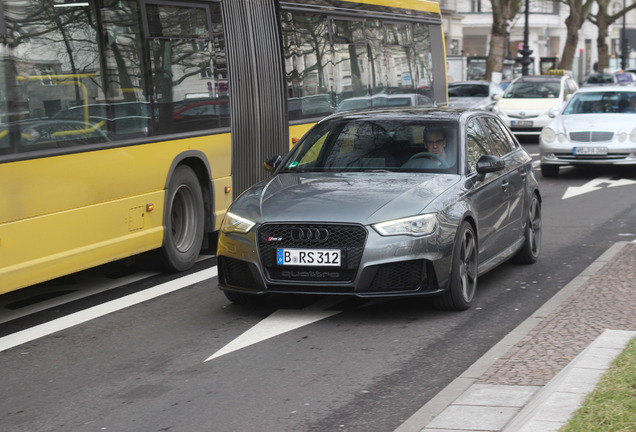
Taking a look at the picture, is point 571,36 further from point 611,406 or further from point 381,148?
point 611,406

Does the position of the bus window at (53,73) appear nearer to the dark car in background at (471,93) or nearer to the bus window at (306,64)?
the bus window at (306,64)

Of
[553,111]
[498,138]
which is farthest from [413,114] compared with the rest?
[553,111]

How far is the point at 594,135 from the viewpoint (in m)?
19.9

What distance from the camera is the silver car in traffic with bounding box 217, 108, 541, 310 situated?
798cm

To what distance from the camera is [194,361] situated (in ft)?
23.6

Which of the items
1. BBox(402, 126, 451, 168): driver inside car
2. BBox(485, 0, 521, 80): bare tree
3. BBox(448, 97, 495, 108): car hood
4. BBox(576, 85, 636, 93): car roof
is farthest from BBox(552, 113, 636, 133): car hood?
BBox(485, 0, 521, 80): bare tree

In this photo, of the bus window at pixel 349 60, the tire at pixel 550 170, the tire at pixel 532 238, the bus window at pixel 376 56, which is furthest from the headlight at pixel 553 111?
the tire at pixel 532 238

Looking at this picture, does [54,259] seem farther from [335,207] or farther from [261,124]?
[261,124]

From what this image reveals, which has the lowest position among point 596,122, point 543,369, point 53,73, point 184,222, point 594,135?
point 594,135

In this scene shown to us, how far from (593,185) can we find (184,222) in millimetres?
9874

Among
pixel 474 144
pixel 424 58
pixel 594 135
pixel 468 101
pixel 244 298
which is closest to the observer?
pixel 244 298

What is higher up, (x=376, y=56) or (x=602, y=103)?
(x=376, y=56)

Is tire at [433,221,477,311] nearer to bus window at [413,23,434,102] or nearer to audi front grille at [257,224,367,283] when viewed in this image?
audi front grille at [257,224,367,283]

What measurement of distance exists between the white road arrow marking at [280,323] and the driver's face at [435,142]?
1405mm
